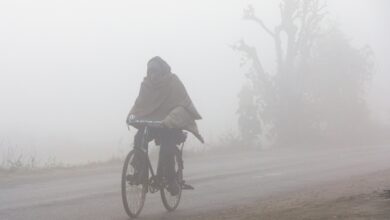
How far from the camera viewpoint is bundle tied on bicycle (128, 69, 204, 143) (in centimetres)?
949

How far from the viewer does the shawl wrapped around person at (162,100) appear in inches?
373

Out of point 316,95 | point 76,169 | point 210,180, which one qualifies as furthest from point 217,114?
point 210,180

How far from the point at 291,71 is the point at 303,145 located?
12.8 ft

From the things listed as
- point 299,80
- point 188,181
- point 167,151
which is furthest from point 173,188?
point 299,80

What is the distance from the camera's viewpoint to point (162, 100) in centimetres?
953

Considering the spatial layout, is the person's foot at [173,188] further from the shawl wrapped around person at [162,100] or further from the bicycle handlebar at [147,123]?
the bicycle handlebar at [147,123]

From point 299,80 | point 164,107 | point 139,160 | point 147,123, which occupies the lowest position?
point 139,160

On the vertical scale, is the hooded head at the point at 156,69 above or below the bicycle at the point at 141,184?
above

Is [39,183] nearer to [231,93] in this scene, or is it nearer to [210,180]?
[210,180]

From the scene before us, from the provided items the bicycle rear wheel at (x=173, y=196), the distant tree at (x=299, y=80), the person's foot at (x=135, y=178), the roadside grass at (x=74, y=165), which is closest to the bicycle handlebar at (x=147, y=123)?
the person's foot at (x=135, y=178)

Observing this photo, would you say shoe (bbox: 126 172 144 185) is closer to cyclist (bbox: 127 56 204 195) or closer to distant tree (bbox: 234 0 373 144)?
cyclist (bbox: 127 56 204 195)

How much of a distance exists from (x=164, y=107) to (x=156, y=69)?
1.74 ft

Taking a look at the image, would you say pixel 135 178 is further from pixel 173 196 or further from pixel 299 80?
pixel 299 80

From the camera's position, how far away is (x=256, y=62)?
33656 millimetres
